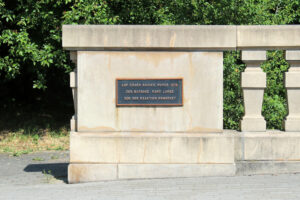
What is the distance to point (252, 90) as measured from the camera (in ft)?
21.4

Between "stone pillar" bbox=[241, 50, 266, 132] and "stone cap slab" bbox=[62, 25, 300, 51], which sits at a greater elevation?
"stone cap slab" bbox=[62, 25, 300, 51]

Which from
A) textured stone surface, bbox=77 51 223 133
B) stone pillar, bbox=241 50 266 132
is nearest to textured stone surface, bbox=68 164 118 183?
textured stone surface, bbox=77 51 223 133

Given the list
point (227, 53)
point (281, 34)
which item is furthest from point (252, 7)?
point (281, 34)

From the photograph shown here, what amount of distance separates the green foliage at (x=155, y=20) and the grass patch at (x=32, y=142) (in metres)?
1.50

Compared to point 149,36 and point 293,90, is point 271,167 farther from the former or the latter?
point 149,36

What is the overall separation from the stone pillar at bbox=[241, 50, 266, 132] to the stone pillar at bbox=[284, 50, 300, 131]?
1.26 feet

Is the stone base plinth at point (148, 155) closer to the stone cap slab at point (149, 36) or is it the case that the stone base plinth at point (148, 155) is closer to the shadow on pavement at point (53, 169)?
the shadow on pavement at point (53, 169)

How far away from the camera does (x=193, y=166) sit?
6355 mm

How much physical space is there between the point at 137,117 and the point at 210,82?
1171 millimetres

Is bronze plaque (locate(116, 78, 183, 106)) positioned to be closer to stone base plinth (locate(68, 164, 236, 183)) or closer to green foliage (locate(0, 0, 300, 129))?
stone base plinth (locate(68, 164, 236, 183))

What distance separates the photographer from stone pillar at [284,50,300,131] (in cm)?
650

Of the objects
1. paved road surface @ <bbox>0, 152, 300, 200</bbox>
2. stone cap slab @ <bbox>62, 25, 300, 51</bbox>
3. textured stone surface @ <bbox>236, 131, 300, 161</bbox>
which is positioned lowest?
paved road surface @ <bbox>0, 152, 300, 200</bbox>

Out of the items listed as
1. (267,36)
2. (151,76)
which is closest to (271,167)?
(267,36)

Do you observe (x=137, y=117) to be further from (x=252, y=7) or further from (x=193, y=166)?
(x=252, y=7)
